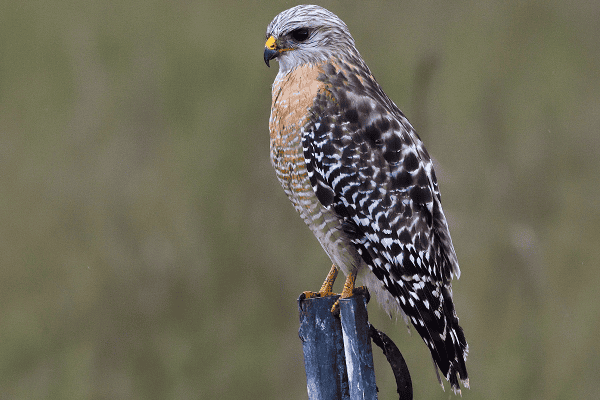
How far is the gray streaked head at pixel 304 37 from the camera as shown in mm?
2023

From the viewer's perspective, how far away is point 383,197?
6.54ft

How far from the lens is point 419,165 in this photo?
2023 mm

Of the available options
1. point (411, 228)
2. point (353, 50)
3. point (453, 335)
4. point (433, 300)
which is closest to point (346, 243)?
point (411, 228)

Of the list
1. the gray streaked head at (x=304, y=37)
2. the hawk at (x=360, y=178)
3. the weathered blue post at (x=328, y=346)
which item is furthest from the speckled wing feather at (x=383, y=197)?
the weathered blue post at (x=328, y=346)

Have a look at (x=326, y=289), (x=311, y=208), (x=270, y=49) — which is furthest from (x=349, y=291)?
(x=270, y=49)

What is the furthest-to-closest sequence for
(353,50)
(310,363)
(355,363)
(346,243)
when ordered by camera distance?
(353,50), (346,243), (310,363), (355,363)

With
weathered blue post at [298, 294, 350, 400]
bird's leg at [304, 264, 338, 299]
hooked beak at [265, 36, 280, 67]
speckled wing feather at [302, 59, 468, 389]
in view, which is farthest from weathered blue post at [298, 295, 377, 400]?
hooked beak at [265, 36, 280, 67]

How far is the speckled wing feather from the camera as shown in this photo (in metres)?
1.96

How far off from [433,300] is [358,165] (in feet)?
1.84

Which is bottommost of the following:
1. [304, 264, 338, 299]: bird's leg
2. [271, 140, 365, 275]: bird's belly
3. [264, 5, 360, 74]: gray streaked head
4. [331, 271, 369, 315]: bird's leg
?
[331, 271, 369, 315]: bird's leg

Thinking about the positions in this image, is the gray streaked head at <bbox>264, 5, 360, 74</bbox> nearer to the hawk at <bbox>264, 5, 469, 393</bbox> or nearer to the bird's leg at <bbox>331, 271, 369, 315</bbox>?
the hawk at <bbox>264, 5, 469, 393</bbox>

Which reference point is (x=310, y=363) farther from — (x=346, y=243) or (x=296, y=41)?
(x=296, y=41)

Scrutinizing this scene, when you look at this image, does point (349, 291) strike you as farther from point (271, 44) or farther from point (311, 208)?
point (271, 44)

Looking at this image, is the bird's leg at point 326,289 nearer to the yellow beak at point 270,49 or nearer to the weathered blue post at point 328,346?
the weathered blue post at point 328,346
